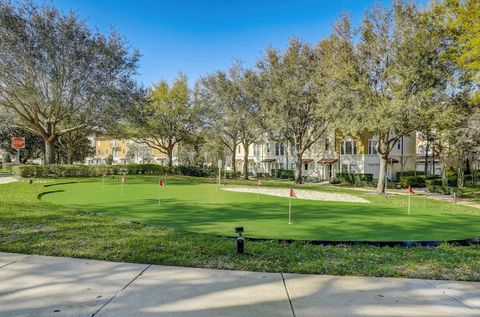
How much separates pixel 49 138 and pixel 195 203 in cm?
1839

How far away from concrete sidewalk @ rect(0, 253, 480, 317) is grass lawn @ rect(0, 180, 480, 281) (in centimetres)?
34

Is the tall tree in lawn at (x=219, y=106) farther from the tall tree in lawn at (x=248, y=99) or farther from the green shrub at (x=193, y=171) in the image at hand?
the green shrub at (x=193, y=171)

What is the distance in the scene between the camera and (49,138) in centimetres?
2566

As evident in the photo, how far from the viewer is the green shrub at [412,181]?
3075cm

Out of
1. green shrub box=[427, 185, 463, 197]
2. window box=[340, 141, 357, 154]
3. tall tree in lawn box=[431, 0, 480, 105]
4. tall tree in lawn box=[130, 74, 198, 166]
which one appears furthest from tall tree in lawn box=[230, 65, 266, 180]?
tall tree in lawn box=[431, 0, 480, 105]

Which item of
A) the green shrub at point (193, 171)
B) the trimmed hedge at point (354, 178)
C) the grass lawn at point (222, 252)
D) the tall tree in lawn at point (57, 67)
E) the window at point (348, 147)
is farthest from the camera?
the window at point (348, 147)

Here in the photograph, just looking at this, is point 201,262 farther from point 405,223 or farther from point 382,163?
point 382,163

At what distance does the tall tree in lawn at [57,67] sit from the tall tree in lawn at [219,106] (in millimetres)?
11270

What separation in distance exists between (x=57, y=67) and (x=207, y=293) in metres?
21.8

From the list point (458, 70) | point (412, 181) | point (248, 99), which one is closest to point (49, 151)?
point (248, 99)

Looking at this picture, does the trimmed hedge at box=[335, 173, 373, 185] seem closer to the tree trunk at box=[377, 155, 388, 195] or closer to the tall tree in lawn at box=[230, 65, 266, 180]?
the tall tree in lawn at box=[230, 65, 266, 180]

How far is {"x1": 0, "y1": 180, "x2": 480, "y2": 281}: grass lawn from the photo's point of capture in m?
5.04

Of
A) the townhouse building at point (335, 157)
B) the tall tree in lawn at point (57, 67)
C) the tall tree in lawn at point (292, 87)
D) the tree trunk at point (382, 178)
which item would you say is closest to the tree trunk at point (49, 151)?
the tall tree in lawn at point (57, 67)

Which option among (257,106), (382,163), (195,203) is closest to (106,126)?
(257,106)
